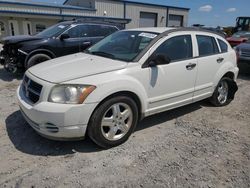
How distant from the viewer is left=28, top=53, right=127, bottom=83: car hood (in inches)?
121

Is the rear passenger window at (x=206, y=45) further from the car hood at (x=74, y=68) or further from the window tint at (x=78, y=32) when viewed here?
the window tint at (x=78, y=32)

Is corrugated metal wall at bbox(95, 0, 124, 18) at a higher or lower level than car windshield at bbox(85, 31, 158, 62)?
higher

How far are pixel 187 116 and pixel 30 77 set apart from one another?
9.62 ft

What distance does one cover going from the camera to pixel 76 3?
Result: 115 ft

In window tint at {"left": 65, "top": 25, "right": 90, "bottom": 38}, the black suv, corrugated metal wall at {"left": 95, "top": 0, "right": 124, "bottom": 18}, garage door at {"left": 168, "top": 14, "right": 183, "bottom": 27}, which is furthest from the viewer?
garage door at {"left": 168, "top": 14, "right": 183, "bottom": 27}

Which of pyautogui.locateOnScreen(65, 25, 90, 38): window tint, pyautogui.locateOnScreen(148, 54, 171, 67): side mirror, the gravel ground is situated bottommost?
the gravel ground

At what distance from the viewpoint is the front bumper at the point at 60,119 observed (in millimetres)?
2859

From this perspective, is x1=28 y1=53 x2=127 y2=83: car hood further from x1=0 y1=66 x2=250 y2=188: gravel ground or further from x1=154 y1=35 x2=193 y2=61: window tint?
x1=0 y1=66 x2=250 y2=188: gravel ground

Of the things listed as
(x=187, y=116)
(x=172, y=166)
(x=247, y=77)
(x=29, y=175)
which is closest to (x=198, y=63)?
(x=187, y=116)

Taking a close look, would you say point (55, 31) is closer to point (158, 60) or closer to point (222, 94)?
point (158, 60)

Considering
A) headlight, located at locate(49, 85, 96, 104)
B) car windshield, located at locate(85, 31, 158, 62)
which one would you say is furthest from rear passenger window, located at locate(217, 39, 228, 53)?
headlight, located at locate(49, 85, 96, 104)

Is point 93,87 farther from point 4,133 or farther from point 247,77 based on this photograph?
point 247,77

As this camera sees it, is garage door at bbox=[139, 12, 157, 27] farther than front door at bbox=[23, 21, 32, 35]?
Yes

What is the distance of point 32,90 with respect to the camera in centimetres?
321
